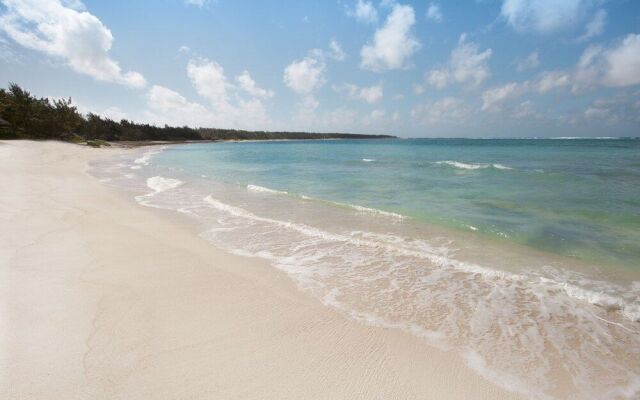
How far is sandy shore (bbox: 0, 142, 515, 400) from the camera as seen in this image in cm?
262

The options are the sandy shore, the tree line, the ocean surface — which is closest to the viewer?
the sandy shore

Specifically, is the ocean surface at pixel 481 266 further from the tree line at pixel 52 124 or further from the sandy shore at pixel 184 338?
the tree line at pixel 52 124

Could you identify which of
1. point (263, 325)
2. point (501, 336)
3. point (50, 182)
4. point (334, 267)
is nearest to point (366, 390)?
point (263, 325)

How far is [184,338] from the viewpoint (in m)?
3.24

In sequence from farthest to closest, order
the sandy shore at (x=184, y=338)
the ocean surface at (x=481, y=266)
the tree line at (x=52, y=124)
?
the tree line at (x=52, y=124), the ocean surface at (x=481, y=266), the sandy shore at (x=184, y=338)

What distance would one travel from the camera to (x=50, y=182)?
12.6 metres

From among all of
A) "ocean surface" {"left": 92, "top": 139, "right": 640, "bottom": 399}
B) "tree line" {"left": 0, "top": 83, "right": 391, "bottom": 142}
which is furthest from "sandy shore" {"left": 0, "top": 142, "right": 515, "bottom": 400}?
"tree line" {"left": 0, "top": 83, "right": 391, "bottom": 142}

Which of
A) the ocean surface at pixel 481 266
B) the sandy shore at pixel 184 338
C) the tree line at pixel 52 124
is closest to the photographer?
the sandy shore at pixel 184 338

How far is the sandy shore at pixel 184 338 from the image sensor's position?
A: 262cm

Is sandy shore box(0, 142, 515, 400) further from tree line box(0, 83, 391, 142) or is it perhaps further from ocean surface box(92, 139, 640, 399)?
tree line box(0, 83, 391, 142)

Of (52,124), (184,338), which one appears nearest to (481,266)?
(184,338)

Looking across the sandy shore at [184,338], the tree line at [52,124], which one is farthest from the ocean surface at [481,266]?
the tree line at [52,124]

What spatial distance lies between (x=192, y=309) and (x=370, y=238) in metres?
4.32

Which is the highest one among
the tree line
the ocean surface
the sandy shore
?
Answer: the tree line
